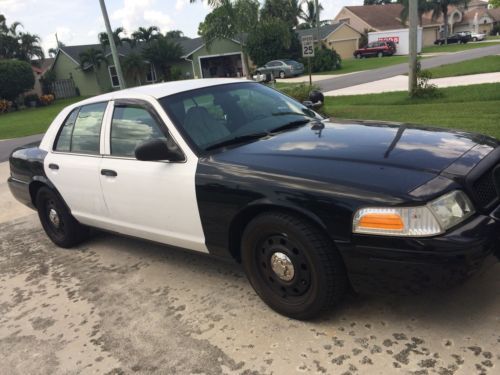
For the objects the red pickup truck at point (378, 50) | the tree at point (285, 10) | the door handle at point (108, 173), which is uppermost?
the tree at point (285, 10)

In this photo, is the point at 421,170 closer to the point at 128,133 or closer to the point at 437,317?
the point at 437,317

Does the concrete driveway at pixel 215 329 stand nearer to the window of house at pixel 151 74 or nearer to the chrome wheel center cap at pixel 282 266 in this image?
the chrome wheel center cap at pixel 282 266

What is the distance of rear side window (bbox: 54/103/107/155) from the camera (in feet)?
14.2

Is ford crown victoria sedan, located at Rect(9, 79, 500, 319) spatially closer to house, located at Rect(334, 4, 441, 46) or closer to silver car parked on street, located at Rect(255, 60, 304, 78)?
silver car parked on street, located at Rect(255, 60, 304, 78)

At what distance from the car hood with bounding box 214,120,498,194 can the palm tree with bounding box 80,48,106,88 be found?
140 ft

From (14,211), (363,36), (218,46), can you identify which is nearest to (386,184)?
(14,211)

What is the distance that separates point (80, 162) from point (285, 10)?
5473 cm

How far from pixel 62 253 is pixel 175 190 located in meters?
2.21

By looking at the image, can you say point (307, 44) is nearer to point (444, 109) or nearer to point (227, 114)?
point (444, 109)

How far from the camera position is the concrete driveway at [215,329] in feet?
8.98

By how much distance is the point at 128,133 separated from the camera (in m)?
4.05

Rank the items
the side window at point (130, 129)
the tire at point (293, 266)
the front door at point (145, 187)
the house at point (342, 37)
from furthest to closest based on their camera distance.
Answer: the house at point (342, 37) → the side window at point (130, 129) → the front door at point (145, 187) → the tire at point (293, 266)

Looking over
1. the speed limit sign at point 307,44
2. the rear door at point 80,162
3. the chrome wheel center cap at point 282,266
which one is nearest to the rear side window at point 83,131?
the rear door at point 80,162

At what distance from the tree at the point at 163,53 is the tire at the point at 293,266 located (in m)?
42.1
